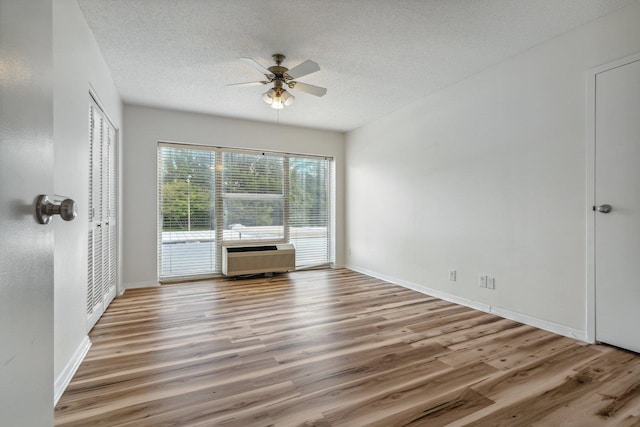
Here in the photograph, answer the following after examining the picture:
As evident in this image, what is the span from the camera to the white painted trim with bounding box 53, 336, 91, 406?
5.70ft

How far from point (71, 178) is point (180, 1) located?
1401mm

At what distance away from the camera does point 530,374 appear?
2.01 metres

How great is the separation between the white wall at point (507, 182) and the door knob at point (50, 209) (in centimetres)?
316

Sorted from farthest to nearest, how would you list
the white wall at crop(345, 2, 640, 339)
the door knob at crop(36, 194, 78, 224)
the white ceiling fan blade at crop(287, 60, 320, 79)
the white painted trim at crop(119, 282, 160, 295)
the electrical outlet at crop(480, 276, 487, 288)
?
the white painted trim at crop(119, 282, 160, 295) → the electrical outlet at crop(480, 276, 487, 288) → the white ceiling fan blade at crop(287, 60, 320, 79) → the white wall at crop(345, 2, 640, 339) → the door knob at crop(36, 194, 78, 224)

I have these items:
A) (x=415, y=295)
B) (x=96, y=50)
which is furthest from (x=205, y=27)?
(x=415, y=295)

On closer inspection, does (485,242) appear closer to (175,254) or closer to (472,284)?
(472,284)

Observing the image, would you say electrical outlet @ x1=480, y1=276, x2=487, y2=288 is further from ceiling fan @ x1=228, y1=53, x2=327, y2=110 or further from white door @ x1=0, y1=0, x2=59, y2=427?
white door @ x1=0, y1=0, x2=59, y2=427

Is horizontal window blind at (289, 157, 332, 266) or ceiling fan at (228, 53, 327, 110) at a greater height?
ceiling fan at (228, 53, 327, 110)

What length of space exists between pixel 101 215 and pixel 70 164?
3.93 ft

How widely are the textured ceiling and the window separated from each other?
1244 mm

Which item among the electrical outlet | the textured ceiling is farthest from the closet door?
the electrical outlet

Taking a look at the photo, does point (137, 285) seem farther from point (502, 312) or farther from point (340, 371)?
point (502, 312)

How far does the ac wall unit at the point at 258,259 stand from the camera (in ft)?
15.5

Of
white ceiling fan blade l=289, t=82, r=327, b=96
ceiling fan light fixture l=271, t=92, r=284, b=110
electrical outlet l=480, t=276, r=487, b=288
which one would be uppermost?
white ceiling fan blade l=289, t=82, r=327, b=96
